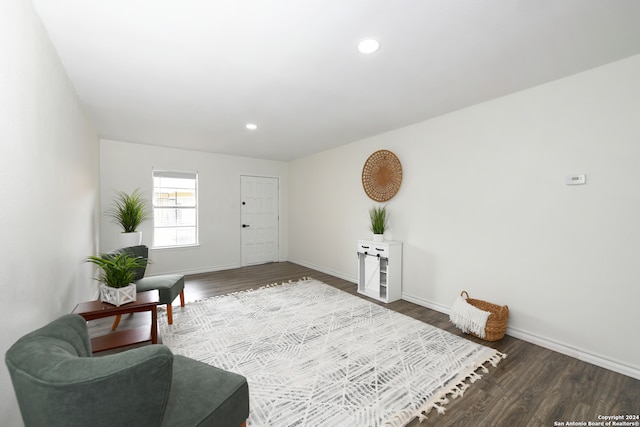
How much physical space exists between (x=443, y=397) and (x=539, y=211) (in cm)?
196

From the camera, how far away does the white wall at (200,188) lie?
4523 mm

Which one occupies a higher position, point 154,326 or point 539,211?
point 539,211

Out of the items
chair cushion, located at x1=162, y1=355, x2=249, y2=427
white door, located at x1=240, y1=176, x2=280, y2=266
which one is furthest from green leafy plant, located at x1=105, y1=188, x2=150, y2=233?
chair cushion, located at x1=162, y1=355, x2=249, y2=427

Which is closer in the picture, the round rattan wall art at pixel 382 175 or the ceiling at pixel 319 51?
the ceiling at pixel 319 51

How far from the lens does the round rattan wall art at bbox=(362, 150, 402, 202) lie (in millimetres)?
3922

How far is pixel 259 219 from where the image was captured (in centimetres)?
616

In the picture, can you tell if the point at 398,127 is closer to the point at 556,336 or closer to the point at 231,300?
the point at 556,336

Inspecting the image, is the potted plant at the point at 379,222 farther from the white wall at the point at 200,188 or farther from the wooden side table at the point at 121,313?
the white wall at the point at 200,188

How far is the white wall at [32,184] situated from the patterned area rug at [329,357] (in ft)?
3.82

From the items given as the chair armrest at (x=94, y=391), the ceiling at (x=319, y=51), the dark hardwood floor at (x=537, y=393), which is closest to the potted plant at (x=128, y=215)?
the ceiling at (x=319, y=51)

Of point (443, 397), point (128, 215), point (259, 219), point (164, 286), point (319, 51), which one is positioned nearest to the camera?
point (443, 397)

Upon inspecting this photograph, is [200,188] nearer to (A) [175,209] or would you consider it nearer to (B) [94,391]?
(A) [175,209]

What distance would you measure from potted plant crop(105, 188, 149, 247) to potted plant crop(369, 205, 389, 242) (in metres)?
3.60
